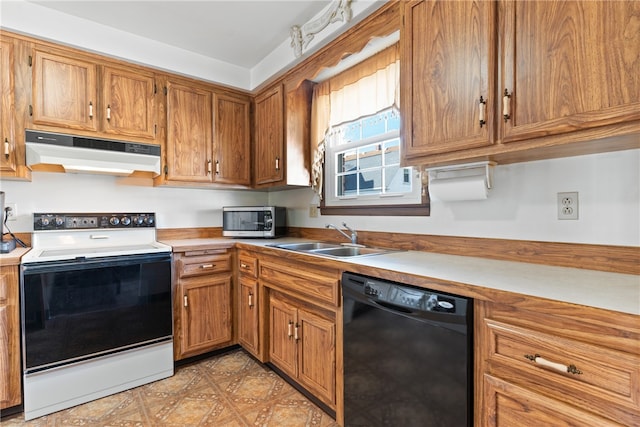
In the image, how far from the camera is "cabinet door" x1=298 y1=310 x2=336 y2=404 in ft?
5.48

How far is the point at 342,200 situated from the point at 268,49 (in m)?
1.37

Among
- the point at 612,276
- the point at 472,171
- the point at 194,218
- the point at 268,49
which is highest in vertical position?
the point at 268,49

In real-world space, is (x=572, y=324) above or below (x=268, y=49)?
below

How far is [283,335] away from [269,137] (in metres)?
1.62

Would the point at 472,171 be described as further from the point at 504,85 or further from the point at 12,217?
the point at 12,217

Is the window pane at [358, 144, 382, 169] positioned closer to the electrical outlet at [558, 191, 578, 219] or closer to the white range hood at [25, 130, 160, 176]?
the electrical outlet at [558, 191, 578, 219]

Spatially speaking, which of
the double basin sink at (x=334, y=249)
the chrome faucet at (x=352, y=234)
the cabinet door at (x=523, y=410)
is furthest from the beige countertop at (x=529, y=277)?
the chrome faucet at (x=352, y=234)

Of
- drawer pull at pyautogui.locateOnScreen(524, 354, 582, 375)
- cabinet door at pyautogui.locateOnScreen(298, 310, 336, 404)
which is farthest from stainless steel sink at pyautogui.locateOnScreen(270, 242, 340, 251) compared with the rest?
drawer pull at pyautogui.locateOnScreen(524, 354, 582, 375)

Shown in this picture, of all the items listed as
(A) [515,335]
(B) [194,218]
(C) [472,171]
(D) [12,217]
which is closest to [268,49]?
(B) [194,218]

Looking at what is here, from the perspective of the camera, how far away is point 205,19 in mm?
2143

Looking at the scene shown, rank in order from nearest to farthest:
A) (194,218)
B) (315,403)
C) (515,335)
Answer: (515,335)
(315,403)
(194,218)

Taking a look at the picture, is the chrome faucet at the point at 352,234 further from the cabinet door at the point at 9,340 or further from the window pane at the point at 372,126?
the cabinet door at the point at 9,340

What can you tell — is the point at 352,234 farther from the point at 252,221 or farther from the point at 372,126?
the point at 252,221

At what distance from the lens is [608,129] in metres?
0.99
